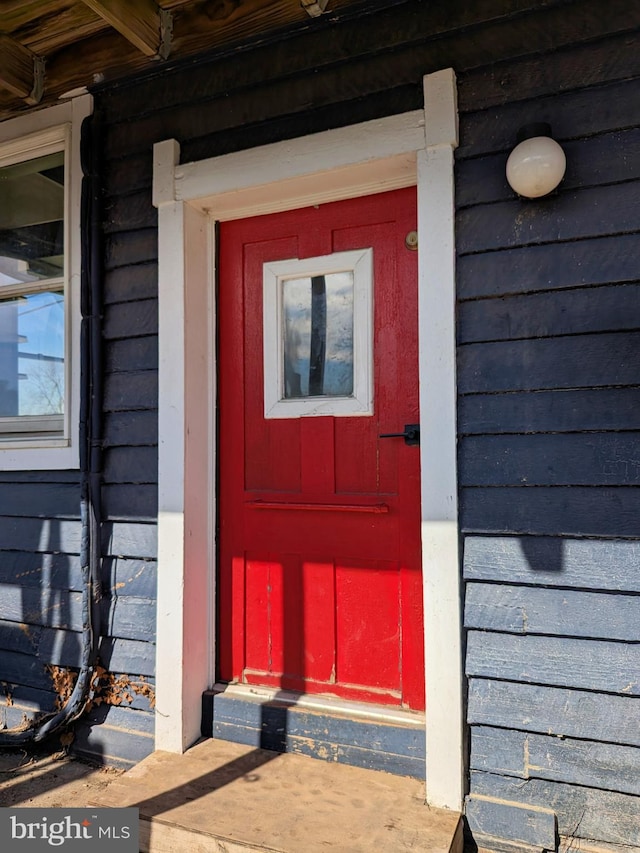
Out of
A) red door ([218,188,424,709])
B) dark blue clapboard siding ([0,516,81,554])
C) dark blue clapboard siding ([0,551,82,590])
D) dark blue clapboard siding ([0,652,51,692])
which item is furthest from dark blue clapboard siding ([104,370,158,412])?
dark blue clapboard siding ([0,652,51,692])

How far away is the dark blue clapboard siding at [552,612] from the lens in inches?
61.9

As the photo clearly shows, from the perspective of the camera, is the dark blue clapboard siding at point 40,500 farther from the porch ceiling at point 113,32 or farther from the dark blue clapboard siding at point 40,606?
the porch ceiling at point 113,32

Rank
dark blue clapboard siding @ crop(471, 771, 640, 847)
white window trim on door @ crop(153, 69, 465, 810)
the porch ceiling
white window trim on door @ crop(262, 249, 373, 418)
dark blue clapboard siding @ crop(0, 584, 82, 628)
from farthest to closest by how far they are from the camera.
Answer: dark blue clapboard siding @ crop(0, 584, 82, 628)
white window trim on door @ crop(262, 249, 373, 418)
the porch ceiling
white window trim on door @ crop(153, 69, 465, 810)
dark blue clapboard siding @ crop(471, 771, 640, 847)

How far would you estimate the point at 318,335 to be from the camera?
2.10 m

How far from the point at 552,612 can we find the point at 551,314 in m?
0.81

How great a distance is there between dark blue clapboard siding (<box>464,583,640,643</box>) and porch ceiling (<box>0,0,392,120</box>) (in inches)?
69.0

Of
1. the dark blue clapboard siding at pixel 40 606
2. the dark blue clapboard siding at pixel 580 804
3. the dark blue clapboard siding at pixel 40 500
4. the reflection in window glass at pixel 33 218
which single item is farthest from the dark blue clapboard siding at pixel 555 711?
the reflection in window glass at pixel 33 218

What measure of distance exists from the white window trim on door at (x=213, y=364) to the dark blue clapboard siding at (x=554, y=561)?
8 centimetres

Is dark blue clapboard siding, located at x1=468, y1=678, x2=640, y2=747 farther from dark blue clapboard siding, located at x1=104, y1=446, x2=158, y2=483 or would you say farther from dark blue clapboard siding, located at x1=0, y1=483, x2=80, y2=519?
dark blue clapboard siding, located at x1=0, y1=483, x2=80, y2=519

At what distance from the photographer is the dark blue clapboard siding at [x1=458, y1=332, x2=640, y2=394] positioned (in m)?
1.60

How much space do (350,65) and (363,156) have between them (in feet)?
1.05

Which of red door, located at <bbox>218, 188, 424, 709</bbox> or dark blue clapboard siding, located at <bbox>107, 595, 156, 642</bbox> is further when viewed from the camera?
dark blue clapboard siding, located at <bbox>107, 595, 156, 642</bbox>

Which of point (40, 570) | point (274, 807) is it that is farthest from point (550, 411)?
point (40, 570)

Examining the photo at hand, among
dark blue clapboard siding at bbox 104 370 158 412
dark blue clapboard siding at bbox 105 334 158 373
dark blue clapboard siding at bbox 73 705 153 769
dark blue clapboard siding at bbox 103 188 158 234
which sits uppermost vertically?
dark blue clapboard siding at bbox 103 188 158 234
